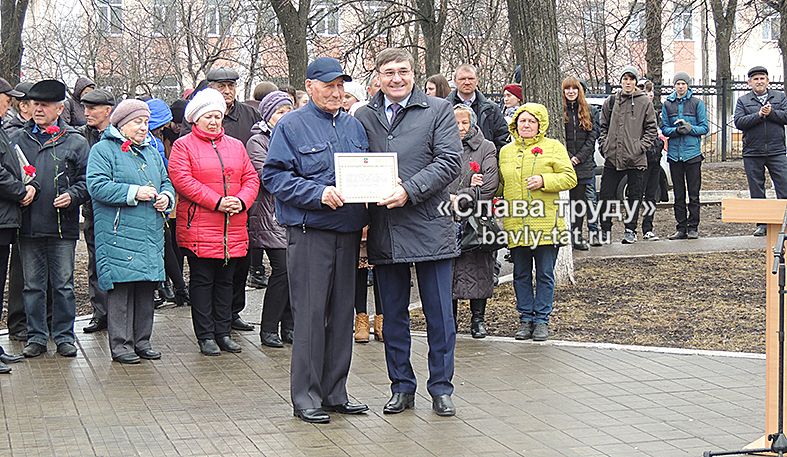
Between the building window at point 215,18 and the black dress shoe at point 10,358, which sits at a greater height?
the building window at point 215,18

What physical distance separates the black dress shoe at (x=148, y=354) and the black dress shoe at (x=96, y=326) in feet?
4.32

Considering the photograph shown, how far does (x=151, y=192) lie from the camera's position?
29.3 feet

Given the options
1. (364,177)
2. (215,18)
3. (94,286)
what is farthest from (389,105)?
(215,18)

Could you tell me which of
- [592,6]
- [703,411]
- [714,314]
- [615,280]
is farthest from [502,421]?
[592,6]

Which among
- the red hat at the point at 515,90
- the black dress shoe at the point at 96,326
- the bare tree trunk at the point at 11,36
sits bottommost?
the black dress shoe at the point at 96,326

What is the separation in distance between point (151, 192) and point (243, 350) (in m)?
1.54

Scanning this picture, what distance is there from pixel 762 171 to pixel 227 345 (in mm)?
8916

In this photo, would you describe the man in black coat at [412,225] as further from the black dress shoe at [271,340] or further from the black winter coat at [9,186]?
the black winter coat at [9,186]

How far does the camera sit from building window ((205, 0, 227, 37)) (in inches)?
1236

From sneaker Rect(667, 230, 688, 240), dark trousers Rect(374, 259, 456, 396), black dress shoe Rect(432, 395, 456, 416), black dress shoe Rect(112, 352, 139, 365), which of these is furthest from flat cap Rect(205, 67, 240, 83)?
sneaker Rect(667, 230, 688, 240)

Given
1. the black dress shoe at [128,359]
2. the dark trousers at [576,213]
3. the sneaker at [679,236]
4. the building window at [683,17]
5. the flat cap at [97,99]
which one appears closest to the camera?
the black dress shoe at [128,359]

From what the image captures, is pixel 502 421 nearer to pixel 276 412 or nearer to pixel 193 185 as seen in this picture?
pixel 276 412

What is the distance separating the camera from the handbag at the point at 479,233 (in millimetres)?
9445

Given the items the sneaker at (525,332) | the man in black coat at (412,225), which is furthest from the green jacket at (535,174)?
the man in black coat at (412,225)
